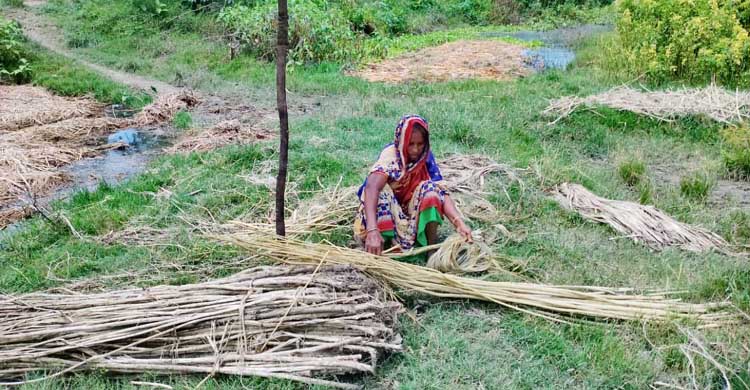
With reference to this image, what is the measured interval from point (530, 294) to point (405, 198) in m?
0.88

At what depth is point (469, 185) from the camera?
4512 millimetres

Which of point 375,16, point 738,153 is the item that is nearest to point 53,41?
point 375,16

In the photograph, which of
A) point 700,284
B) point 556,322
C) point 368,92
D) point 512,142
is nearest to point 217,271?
point 556,322

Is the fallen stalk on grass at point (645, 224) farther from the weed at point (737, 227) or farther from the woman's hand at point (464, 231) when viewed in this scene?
the woman's hand at point (464, 231)

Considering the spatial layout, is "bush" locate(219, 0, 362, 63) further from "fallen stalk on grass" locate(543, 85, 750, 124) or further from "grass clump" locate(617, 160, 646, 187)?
"grass clump" locate(617, 160, 646, 187)

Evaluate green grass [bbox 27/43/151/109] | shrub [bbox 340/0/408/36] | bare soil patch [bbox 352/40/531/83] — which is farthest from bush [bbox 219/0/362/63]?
green grass [bbox 27/43/151/109]

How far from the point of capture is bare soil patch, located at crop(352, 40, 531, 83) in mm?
9000

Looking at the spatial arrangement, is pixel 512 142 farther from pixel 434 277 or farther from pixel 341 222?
pixel 434 277

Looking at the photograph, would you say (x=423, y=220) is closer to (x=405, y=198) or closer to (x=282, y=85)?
(x=405, y=198)

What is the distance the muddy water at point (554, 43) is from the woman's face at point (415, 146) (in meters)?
6.73

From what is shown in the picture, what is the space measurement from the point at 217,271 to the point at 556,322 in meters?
1.76

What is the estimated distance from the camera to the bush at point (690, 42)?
7.29 metres

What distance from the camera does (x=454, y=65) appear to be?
975cm

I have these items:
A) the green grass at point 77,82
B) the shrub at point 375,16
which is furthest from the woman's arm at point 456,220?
the shrub at point 375,16
